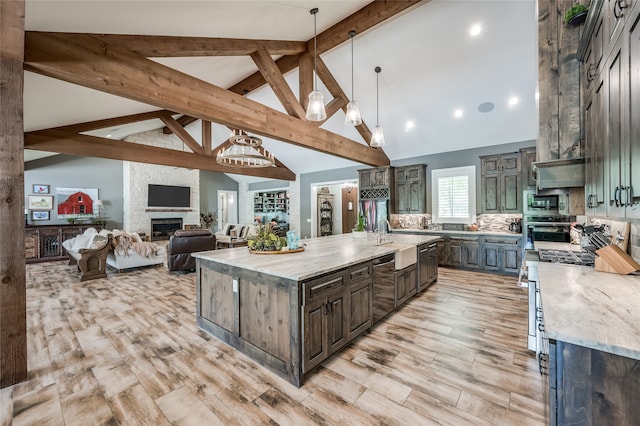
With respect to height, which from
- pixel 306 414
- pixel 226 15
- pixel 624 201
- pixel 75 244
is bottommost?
pixel 306 414

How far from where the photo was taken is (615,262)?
1.85 m

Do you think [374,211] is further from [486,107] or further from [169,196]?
[169,196]

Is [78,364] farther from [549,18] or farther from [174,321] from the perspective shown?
[549,18]

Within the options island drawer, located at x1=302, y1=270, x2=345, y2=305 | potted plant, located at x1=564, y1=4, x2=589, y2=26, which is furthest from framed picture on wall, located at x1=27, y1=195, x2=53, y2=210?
potted plant, located at x1=564, y1=4, x2=589, y2=26

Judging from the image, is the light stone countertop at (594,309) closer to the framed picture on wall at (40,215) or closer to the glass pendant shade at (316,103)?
the glass pendant shade at (316,103)

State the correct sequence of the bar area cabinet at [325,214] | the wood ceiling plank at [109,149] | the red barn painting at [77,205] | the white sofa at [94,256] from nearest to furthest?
the wood ceiling plank at [109,149]
the white sofa at [94,256]
the red barn painting at [77,205]
the bar area cabinet at [325,214]

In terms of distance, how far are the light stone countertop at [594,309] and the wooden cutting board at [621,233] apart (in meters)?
0.54

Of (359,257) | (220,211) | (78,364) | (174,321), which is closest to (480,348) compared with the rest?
(359,257)

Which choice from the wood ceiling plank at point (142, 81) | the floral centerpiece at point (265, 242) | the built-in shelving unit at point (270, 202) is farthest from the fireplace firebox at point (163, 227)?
the floral centerpiece at point (265, 242)

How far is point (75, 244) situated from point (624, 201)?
8.67m

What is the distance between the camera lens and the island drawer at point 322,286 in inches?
83.0

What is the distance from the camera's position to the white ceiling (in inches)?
103

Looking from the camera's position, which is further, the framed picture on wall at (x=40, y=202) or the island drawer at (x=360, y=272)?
the framed picture on wall at (x=40, y=202)

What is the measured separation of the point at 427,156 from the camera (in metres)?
7.05
